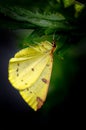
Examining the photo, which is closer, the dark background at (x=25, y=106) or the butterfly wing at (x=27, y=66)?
the butterfly wing at (x=27, y=66)

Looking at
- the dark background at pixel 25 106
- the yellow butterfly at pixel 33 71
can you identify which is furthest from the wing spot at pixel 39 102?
the dark background at pixel 25 106

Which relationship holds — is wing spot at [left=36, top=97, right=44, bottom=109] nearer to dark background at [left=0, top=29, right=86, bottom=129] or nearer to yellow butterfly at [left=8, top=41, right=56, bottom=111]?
yellow butterfly at [left=8, top=41, right=56, bottom=111]

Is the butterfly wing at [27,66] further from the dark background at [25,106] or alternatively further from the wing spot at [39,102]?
the dark background at [25,106]

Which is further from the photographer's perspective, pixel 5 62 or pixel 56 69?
pixel 5 62

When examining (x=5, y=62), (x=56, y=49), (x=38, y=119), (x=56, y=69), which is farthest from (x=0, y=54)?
(x=56, y=49)

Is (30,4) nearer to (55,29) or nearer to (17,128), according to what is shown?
(55,29)

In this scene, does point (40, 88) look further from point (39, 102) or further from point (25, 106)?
point (25, 106)

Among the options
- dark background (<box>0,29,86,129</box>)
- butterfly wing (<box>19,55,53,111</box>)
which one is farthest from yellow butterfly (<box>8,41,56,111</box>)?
dark background (<box>0,29,86,129</box>)
